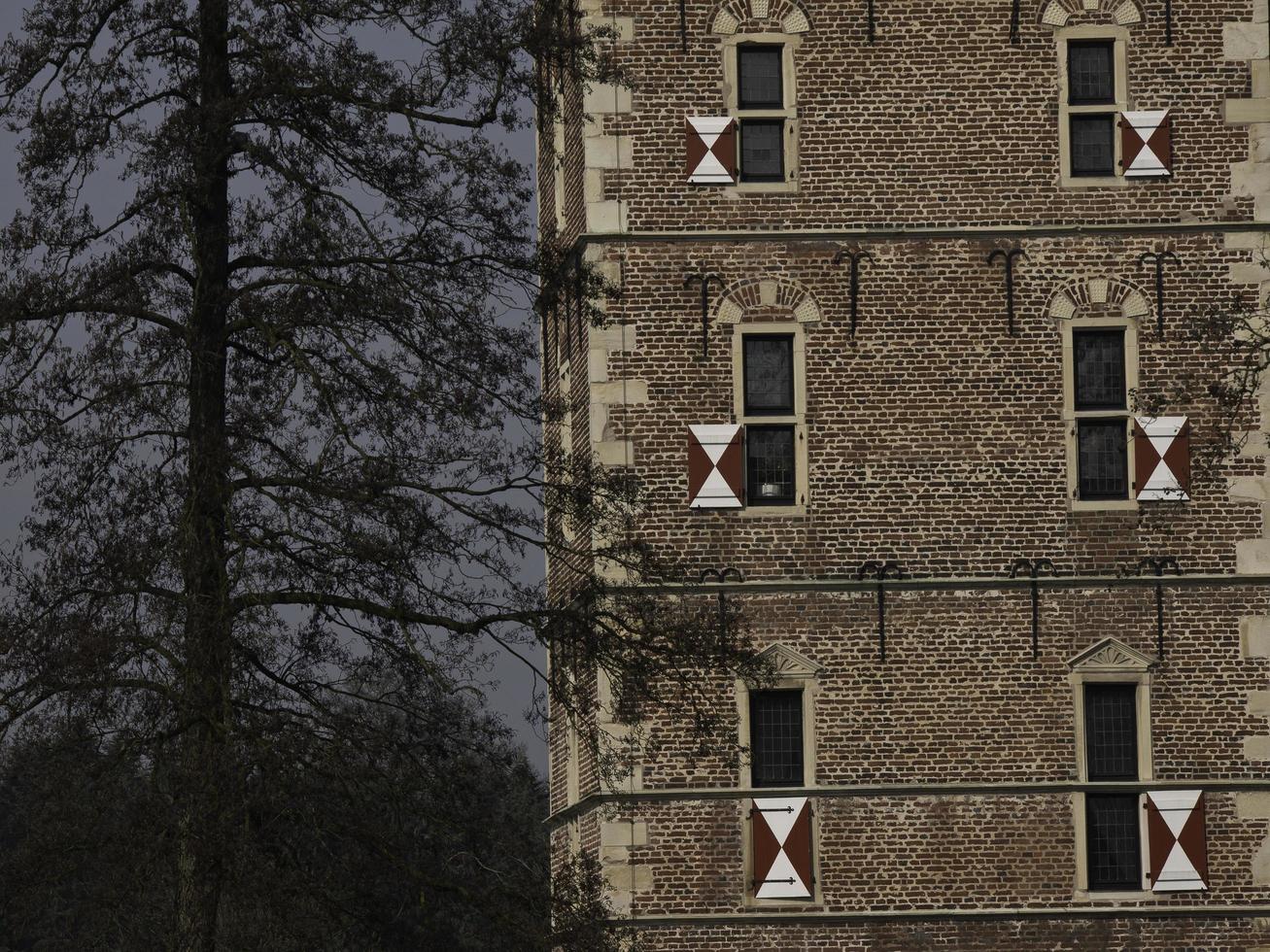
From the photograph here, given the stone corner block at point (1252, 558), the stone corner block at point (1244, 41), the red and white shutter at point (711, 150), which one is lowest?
the stone corner block at point (1252, 558)

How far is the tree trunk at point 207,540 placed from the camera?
1725cm

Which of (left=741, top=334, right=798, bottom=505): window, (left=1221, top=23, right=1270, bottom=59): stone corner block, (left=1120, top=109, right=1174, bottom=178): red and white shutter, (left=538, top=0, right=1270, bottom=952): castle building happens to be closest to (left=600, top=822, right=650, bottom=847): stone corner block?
(left=538, top=0, right=1270, bottom=952): castle building

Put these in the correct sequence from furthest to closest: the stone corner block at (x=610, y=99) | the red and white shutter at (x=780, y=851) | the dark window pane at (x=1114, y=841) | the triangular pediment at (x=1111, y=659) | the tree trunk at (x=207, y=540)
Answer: the stone corner block at (x=610, y=99)
the triangular pediment at (x=1111, y=659)
the dark window pane at (x=1114, y=841)
the red and white shutter at (x=780, y=851)
the tree trunk at (x=207, y=540)

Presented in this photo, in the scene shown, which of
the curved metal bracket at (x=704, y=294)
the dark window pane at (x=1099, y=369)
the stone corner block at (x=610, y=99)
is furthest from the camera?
the stone corner block at (x=610, y=99)

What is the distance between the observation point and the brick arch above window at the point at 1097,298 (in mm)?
24391

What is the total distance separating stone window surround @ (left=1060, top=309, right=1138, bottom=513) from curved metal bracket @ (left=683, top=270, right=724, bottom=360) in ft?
10.7

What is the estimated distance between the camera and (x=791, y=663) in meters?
23.8


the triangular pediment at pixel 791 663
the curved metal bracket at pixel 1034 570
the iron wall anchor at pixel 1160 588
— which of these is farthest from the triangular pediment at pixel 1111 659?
the triangular pediment at pixel 791 663

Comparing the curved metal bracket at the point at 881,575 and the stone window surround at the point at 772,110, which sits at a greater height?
the stone window surround at the point at 772,110

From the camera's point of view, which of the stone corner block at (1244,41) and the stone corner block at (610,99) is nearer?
the stone corner block at (610,99)

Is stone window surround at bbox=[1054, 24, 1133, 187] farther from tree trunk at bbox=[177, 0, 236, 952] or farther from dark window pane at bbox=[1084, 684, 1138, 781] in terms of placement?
tree trunk at bbox=[177, 0, 236, 952]

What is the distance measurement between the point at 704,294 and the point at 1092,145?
12.9 feet

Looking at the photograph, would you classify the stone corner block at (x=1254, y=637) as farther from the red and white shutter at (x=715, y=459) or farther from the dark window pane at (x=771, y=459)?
the red and white shutter at (x=715, y=459)

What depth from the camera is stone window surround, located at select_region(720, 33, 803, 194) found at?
2445cm
